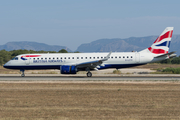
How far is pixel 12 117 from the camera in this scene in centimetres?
1098

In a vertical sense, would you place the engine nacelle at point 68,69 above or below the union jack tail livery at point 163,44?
below

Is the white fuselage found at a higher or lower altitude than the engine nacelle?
higher

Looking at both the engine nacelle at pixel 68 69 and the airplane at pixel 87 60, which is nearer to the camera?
the engine nacelle at pixel 68 69

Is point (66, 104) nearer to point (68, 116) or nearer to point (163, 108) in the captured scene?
point (68, 116)

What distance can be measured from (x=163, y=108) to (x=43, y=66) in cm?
2528

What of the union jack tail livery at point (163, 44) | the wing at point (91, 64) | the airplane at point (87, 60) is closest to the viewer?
the wing at point (91, 64)

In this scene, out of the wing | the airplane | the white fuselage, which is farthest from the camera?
the white fuselage

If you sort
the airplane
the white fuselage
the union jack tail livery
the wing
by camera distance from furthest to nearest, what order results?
the union jack tail livery → the white fuselage → the airplane → the wing

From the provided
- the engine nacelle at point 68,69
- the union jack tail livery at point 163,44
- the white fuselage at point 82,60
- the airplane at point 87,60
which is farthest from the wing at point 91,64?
the union jack tail livery at point 163,44

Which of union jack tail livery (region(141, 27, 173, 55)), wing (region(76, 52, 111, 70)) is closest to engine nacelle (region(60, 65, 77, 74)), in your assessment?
wing (region(76, 52, 111, 70))

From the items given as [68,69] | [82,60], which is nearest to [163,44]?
[82,60]

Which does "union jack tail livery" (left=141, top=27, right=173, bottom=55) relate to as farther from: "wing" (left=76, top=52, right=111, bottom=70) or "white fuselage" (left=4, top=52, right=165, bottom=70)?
"wing" (left=76, top=52, right=111, bottom=70)

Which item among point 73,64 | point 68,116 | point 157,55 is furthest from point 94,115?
point 157,55

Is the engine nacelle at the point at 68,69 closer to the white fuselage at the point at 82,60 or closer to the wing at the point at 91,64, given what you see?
the wing at the point at 91,64
